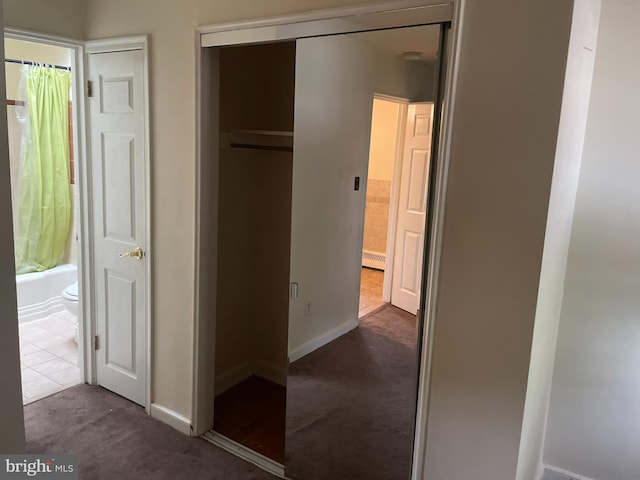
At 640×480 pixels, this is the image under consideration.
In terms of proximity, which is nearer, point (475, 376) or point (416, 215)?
point (475, 376)

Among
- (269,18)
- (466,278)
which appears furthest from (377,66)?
(466,278)

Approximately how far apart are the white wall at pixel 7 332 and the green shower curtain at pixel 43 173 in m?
3.85

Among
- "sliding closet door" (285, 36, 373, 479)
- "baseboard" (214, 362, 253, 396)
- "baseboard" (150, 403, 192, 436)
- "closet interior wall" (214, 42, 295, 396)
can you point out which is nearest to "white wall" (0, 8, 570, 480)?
"sliding closet door" (285, 36, 373, 479)

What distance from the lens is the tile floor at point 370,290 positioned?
219 cm

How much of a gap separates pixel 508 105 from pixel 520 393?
99 centimetres

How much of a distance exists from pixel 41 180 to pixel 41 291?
1.03m

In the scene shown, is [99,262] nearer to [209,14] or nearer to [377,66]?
[209,14]

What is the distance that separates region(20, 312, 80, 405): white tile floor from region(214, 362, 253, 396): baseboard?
985 mm

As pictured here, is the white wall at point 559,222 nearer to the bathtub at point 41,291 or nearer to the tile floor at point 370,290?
the tile floor at point 370,290

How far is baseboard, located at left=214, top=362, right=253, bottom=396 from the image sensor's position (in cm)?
336

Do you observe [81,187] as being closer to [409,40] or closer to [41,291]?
[41,291]

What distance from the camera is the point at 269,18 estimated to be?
218cm

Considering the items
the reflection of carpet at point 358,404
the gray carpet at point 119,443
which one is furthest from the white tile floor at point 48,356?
the reflection of carpet at point 358,404

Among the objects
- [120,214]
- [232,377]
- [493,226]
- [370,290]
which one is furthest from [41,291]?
[493,226]
